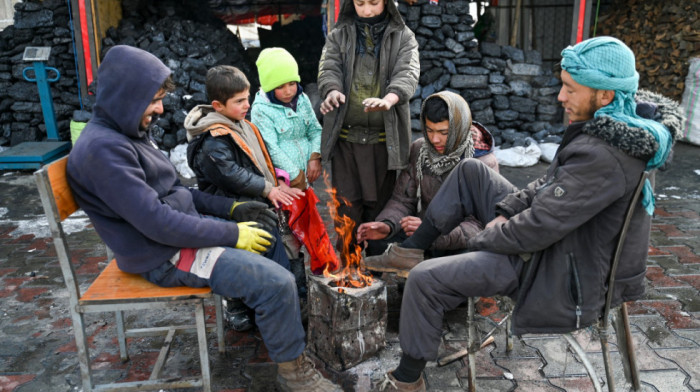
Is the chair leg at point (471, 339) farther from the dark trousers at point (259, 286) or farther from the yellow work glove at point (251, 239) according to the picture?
the yellow work glove at point (251, 239)

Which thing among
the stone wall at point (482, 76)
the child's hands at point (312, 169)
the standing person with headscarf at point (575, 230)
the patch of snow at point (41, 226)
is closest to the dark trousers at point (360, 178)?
the child's hands at point (312, 169)

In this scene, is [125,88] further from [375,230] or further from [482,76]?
[482,76]

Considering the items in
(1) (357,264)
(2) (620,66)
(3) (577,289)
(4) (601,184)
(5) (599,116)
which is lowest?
→ (1) (357,264)

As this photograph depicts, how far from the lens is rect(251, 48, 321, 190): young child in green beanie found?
3465 mm

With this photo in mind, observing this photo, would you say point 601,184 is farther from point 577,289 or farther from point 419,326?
point 419,326

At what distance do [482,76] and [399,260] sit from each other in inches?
248

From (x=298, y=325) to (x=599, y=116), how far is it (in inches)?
65.7

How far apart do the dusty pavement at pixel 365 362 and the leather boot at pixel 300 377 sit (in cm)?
18

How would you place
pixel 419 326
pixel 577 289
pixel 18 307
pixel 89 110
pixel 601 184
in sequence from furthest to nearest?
pixel 89 110 < pixel 18 307 < pixel 419 326 < pixel 577 289 < pixel 601 184

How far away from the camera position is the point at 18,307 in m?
3.76

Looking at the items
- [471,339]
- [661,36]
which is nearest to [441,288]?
[471,339]

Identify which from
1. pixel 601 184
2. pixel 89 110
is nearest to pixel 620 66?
pixel 601 184

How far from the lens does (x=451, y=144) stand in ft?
11.3

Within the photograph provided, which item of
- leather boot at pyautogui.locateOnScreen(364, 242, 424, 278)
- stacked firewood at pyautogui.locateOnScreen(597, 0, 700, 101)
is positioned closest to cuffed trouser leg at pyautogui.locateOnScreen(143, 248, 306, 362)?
leather boot at pyautogui.locateOnScreen(364, 242, 424, 278)
